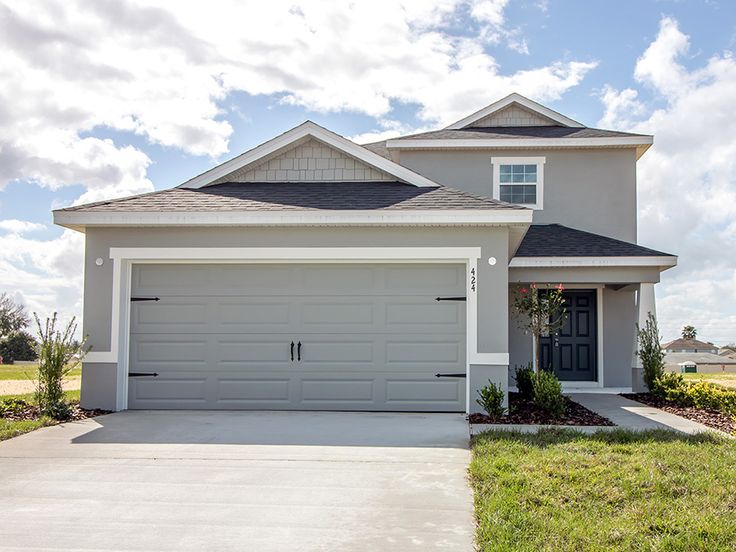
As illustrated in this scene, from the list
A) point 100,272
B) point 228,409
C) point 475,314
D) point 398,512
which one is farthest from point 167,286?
point 398,512

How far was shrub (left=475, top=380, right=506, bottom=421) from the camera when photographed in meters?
10.6

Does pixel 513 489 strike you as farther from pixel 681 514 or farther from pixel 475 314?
pixel 475 314

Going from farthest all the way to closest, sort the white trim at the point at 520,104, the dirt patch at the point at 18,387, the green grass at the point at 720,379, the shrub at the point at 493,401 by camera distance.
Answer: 1. the green grass at the point at 720,379
2. the white trim at the point at 520,104
3. the dirt patch at the point at 18,387
4. the shrub at the point at 493,401

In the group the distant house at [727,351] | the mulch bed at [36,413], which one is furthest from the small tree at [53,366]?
Result: the distant house at [727,351]

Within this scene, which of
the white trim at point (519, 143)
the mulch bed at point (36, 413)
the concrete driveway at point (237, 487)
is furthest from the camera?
the white trim at point (519, 143)

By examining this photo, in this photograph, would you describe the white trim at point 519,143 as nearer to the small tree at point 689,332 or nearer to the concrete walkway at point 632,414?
the concrete walkway at point 632,414

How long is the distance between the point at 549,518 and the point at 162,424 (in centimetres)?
609

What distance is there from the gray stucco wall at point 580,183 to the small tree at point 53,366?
9.01m

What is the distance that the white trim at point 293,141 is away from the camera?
42.4ft

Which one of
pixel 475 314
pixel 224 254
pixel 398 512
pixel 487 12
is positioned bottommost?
pixel 398 512

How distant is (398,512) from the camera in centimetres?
590

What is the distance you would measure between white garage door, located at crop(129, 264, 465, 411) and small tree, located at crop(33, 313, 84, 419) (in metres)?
0.94

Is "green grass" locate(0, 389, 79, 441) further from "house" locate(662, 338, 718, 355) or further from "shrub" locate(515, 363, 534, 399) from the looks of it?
"house" locate(662, 338, 718, 355)

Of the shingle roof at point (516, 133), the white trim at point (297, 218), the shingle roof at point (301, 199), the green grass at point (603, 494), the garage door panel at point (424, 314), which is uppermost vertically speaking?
the shingle roof at point (516, 133)
